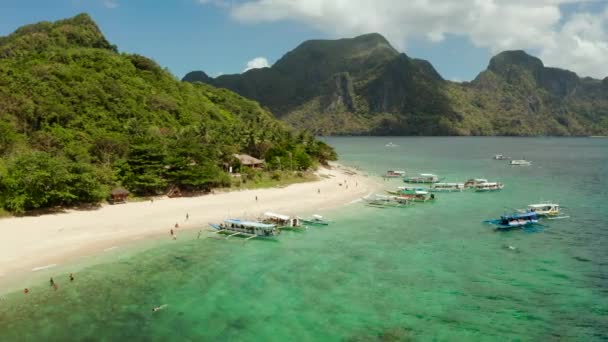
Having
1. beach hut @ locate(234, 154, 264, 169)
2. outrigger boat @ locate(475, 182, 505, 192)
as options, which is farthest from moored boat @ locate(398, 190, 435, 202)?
beach hut @ locate(234, 154, 264, 169)

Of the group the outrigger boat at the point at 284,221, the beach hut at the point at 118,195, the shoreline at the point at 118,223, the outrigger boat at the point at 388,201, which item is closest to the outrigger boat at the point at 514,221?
the outrigger boat at the point at 388,201

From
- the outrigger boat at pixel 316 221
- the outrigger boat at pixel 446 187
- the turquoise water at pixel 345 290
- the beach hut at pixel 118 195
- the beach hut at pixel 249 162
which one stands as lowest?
the turquoise water at pixel 345 290

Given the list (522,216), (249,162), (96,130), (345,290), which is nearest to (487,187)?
(522,216)

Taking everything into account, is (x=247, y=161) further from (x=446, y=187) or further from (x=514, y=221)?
(x=514, y=221)

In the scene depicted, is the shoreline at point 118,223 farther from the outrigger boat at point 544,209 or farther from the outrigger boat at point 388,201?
the outrigger boat at point 544,209

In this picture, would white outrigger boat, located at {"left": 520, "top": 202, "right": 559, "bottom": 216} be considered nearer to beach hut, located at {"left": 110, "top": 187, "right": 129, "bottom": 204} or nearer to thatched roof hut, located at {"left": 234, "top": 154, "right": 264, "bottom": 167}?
thatched roof hut, located at {"left": 234, "top": 154, "right": 264, "bottom": 167}

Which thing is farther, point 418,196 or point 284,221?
point 418,196

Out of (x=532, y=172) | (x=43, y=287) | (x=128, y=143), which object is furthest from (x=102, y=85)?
(x=532, y=172)
